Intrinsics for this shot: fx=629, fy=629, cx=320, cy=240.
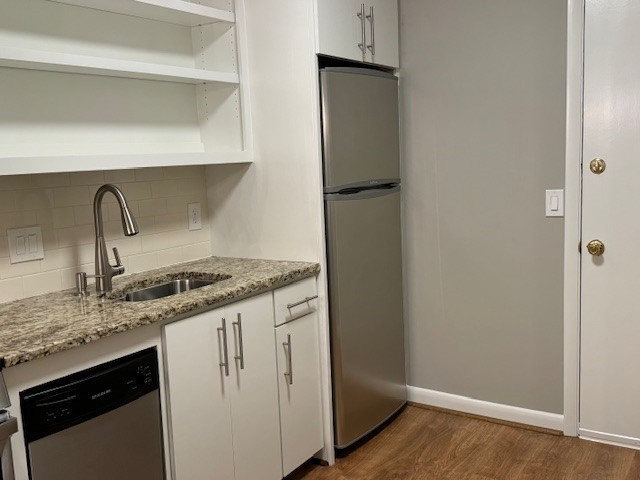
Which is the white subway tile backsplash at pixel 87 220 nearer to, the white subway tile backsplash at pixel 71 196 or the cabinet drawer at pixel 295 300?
the white subway tile backsplash at pixel 71 196

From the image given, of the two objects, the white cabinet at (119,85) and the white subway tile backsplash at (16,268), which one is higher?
the white cabinet at (119,85)

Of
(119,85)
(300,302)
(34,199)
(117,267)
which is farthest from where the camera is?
(300,302)

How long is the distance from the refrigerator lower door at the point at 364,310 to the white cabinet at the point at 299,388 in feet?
0.34

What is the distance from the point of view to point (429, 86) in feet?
10.1

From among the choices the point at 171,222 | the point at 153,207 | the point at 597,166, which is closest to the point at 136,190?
the point at 153,207

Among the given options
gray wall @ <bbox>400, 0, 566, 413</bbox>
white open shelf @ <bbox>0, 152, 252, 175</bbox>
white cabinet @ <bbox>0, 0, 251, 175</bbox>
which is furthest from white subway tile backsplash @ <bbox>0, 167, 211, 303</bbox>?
gray wall @ <bbox>400, 0, 566, 413</bbox>

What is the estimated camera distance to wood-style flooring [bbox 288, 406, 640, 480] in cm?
258

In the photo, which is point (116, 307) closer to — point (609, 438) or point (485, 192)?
point (485, 192)

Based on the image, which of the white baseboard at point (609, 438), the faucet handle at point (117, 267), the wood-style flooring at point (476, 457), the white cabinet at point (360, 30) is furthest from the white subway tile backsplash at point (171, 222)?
the white baseboard at point (609, 438)

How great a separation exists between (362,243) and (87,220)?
1.15m

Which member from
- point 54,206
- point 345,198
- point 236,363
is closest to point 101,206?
point 54,206

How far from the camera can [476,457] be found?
274 centimetres

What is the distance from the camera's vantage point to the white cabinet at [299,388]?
8.20 ft

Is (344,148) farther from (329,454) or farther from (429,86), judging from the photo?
(329,454)
